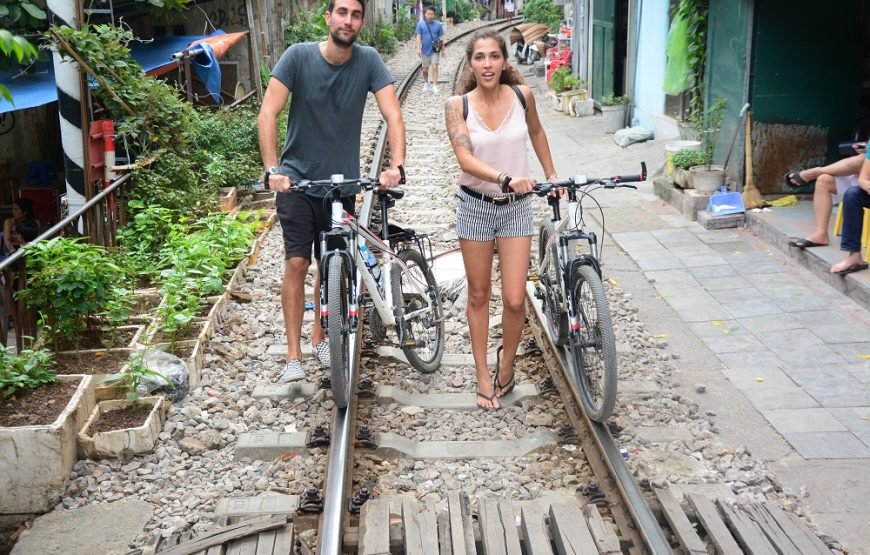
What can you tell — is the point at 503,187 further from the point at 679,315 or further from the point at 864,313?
the point at 864,313

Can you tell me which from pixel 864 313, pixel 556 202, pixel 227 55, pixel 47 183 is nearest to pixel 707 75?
pixel 864 313

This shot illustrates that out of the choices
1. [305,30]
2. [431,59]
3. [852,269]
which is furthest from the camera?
[305,30]

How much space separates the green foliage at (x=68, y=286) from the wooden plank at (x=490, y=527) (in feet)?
9.36

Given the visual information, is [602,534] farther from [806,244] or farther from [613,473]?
[806,244]

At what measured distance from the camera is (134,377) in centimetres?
511

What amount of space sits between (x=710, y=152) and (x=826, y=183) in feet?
8.18

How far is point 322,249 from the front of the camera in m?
5.06

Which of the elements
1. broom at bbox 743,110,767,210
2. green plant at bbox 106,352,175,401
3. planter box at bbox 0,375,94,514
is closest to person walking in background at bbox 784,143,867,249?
broom at bbox 743,110,767,210

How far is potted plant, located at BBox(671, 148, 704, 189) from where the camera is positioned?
1023cm

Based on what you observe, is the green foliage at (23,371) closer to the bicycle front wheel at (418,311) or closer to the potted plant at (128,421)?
the potted plant at (128,421)

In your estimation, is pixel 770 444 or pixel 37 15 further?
pixel 37 15

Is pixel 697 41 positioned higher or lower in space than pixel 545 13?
lower

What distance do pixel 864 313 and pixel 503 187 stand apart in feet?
12.2

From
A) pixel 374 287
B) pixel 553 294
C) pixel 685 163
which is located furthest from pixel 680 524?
pixel 685 163
